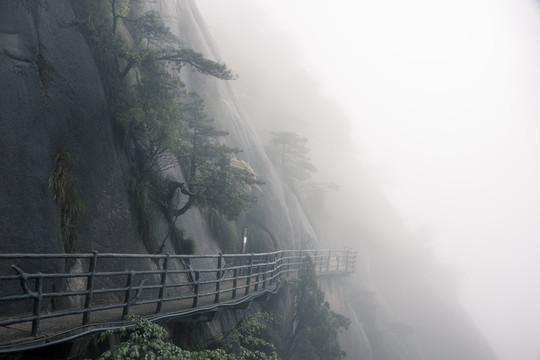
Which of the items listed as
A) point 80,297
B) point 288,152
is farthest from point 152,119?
point 288,152

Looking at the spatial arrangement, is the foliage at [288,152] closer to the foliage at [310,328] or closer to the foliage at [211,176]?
the foliage at [310,328]

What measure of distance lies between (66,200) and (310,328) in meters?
11.9

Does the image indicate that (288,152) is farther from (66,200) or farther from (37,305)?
(37,305)

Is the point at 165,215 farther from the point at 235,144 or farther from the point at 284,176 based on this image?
the point at 284,176

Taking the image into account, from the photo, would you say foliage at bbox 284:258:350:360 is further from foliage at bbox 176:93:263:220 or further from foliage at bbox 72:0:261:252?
foliage at bbox 72:0:261:252

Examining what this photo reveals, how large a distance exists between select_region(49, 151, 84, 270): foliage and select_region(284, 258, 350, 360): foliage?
33.7 ft

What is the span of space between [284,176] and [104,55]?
19.8 m

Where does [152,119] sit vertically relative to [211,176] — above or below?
above

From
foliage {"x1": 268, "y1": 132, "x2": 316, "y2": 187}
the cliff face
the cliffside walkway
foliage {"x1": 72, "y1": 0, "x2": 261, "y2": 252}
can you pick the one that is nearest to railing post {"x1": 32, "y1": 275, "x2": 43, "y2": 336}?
the cliffside walkway

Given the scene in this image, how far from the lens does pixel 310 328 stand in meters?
17.3

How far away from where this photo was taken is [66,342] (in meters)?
5.71

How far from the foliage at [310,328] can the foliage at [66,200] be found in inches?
404

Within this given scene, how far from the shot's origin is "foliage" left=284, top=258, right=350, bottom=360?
1612 cm

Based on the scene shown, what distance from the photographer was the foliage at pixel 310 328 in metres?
16.1
